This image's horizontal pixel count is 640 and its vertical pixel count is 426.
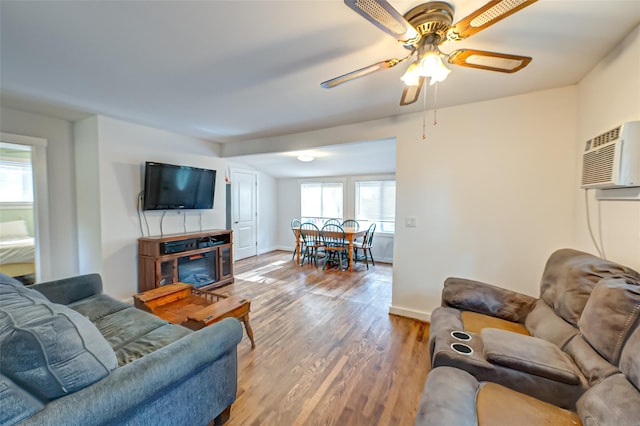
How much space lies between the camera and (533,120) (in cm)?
235

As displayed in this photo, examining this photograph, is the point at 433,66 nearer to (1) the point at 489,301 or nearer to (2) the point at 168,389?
(1) the point at 489,301

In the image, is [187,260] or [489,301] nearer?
[489,301]

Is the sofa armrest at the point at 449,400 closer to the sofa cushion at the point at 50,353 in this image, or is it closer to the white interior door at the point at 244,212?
the sofa cushion at the point at 50,353

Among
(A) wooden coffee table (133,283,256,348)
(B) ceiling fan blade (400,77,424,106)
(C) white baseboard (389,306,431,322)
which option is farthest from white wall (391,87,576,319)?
(A) wooden coffee table (133,283,256,348)

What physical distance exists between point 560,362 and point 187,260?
13.0ft

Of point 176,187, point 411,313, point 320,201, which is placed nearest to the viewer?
point 411,313

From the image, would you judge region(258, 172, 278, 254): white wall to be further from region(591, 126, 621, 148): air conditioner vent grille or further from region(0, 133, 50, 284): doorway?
region(591, 126, 621, 148): air conditioner vent grille

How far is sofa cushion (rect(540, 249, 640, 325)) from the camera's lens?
4.70ft

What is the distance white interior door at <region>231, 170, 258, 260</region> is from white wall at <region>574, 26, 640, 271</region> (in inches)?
208

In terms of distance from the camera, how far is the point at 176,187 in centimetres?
370

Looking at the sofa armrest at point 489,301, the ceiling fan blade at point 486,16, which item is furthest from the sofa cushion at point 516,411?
the ceiling fan blade at point 486,16

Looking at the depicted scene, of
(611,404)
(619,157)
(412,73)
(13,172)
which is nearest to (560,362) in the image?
(611,404)

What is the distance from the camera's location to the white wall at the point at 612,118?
1.49 meters

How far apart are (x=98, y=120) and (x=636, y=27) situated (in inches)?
186
